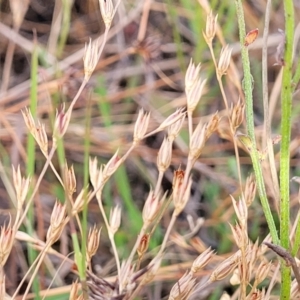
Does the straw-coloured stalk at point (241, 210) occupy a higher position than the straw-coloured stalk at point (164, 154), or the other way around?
the straw-coloured stalk at point (164, 154)

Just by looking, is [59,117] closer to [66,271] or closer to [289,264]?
[289,264]

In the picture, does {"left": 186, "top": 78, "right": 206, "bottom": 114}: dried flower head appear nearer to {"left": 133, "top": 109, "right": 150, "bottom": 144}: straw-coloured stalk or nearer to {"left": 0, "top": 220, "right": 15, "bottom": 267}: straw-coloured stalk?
{"left": 133, "top": 109, "right": 150, "bottom": 144}: straw-coloured stalk

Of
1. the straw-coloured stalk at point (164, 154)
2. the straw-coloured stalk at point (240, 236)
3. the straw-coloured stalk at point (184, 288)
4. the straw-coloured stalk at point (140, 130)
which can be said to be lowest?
the straw-coloured stalk at point (184, 288)

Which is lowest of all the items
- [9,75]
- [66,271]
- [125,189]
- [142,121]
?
[66,271]

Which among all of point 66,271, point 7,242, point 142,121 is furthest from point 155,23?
point 7,242

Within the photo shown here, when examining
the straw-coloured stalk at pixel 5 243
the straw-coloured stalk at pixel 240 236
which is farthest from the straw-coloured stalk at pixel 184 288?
the straw-coloured stalk at pixel 5 243

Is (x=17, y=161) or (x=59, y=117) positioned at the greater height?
(x=59, y=117)

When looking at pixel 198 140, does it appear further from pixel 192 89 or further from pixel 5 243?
pixel 5 243

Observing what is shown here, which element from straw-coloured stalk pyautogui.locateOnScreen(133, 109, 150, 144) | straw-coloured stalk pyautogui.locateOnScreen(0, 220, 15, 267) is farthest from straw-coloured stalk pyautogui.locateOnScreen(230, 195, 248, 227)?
straw-coloured stalk pyautogui.locateOnScreen(0, 220, 15, 267)

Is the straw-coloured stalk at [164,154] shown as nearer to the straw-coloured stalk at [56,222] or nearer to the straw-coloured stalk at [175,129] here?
the straw-coloured stalk at [175,129]
